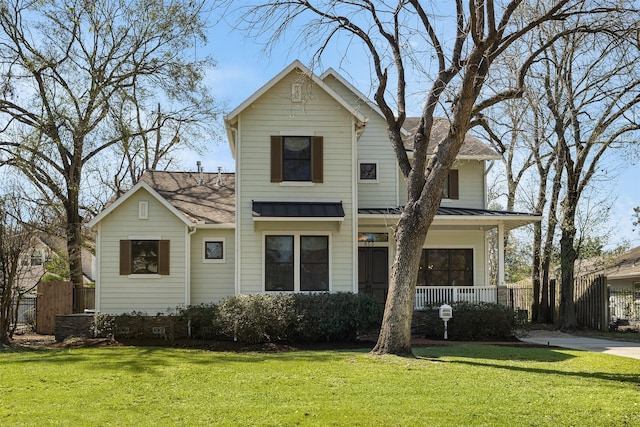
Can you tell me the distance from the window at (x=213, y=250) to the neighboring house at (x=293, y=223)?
32mm

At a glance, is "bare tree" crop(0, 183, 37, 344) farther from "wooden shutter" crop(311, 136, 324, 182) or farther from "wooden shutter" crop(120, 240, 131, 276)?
"wooden shutter" crop(311, 136, 324, 182)

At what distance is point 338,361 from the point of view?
12719 mm

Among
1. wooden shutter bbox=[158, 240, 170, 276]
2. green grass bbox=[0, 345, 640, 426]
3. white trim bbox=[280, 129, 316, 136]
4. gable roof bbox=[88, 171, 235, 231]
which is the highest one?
white trim bbox=[280, 129, 316, 136]

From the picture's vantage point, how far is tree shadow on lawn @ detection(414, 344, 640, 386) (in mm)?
11469

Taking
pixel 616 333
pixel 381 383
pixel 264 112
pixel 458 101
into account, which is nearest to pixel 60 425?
pixel 381 383

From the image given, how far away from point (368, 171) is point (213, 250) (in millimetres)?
5421

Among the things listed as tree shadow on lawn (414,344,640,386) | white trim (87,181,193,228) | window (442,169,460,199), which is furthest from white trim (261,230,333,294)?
window (442,169,460,199)

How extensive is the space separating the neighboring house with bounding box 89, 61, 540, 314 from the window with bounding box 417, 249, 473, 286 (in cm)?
3

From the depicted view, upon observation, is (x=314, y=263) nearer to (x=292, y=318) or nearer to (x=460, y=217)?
(x=292, y=318)

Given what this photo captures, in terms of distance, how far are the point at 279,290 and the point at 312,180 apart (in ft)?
10.2

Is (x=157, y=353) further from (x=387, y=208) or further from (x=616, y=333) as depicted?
(x=616, y=333)

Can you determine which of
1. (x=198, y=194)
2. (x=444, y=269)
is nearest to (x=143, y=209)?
(x=198, y=194)

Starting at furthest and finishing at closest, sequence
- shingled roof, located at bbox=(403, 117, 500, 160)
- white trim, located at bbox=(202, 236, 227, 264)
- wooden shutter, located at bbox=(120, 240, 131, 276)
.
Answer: shingled roof, located at bbox=(403, 117, 500, 160), white trim, located at bbox=(202, 236, 227, 264), wooden shutter, located at bbox=(120, 240, 131, 276)

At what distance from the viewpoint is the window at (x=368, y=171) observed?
2155 centimetres
